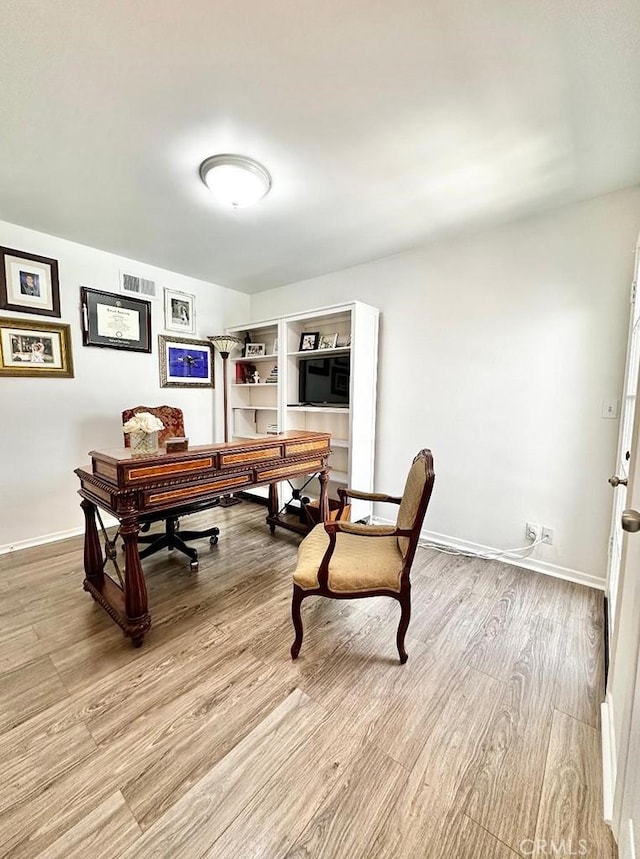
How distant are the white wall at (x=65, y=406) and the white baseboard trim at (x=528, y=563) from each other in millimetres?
3074

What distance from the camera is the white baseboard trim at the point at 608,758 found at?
98 centimetres

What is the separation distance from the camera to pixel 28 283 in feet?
8.67

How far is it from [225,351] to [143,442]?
7.20 feet

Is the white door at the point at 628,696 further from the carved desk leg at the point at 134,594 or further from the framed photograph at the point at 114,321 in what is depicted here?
the framed photograph at the point at 114,321

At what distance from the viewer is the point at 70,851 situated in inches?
35.7

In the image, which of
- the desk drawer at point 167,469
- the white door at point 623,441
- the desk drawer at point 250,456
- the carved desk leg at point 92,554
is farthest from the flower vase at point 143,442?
the white door at point 623,441

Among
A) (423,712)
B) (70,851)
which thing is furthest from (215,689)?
(423,712)

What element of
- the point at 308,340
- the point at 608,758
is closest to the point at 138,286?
the point at 308,340

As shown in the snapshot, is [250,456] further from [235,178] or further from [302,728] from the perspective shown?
[235,178]

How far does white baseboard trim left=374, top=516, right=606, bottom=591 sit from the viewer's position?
2.20 metres

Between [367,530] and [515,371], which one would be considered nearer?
[367,530]

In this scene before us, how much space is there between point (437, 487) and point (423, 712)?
174 centimetres

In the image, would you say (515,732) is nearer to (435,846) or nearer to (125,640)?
(435,846)

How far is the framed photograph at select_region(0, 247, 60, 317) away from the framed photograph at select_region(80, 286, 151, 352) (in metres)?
0.21
